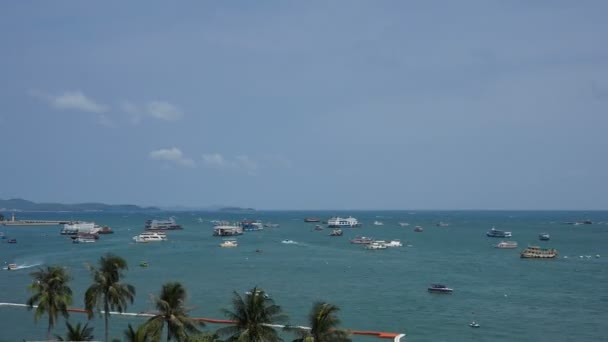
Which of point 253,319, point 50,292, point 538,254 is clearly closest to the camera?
point 253,319

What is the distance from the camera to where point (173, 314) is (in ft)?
108

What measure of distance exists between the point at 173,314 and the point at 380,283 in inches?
2152

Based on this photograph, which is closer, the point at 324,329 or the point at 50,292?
the point at 324,329

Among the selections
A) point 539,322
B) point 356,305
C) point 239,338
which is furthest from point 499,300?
point 239,338

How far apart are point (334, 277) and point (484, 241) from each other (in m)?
82.9

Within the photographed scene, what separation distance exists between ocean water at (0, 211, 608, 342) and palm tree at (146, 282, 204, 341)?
3.53 m

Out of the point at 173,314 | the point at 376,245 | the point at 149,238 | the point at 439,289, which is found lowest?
the point at 439,289

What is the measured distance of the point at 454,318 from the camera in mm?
62375

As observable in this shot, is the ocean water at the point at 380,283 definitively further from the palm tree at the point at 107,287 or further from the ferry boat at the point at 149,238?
the ferry boat at the point at 149,238

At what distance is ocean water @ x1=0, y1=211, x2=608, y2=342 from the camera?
192 feet

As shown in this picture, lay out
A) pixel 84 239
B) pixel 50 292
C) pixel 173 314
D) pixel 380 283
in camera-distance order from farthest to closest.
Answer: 1. pixel 84 239
2. pixel 380 283
3. pixel 50 292
4. pixel 173 314

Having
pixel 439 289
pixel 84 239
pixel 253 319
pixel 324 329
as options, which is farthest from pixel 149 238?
pixel 324 329

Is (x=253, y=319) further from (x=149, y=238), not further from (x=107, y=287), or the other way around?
(x=149, y=238)

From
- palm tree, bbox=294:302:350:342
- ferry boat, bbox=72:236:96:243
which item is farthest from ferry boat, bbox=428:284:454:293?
ferry boat, bbox=72:236:96:243
